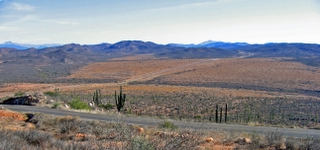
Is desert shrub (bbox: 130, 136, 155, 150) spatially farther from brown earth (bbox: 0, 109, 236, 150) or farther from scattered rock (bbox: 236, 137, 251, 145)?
scattered rock (bbox: 236, 137, 251, 145)

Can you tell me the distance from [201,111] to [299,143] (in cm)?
2201

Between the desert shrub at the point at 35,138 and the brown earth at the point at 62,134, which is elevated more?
the desert shrub at the point at 35,138

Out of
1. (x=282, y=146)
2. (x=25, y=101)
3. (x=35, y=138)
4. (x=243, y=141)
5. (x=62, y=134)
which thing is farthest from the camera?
(x=25, y=101)

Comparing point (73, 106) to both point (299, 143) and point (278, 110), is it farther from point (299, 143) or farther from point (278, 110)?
point (278, 110)

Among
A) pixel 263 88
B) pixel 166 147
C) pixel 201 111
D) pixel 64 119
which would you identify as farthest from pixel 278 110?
pixel 166 147

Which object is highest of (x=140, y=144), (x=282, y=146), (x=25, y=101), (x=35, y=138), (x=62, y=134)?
(x=140, y=144)

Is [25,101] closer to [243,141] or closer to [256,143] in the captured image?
[243,141]

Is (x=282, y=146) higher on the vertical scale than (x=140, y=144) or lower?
lower

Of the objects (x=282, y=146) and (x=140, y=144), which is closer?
(x=140, y=144)

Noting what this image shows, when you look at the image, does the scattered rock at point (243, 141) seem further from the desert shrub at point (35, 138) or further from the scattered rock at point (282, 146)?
the desert shrub at point (35, 138)

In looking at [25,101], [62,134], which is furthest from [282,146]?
[25,101]

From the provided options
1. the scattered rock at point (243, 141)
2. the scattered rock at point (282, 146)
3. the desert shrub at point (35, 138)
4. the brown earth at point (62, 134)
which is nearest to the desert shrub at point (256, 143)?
the scattered rock at point (243, 141)

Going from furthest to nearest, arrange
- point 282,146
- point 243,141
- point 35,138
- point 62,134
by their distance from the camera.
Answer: point 62,134 < point 243,141 < point 282,146 < point 35,138

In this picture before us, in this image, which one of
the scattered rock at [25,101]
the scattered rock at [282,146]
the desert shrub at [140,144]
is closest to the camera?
the desert shrub at [140,144]
